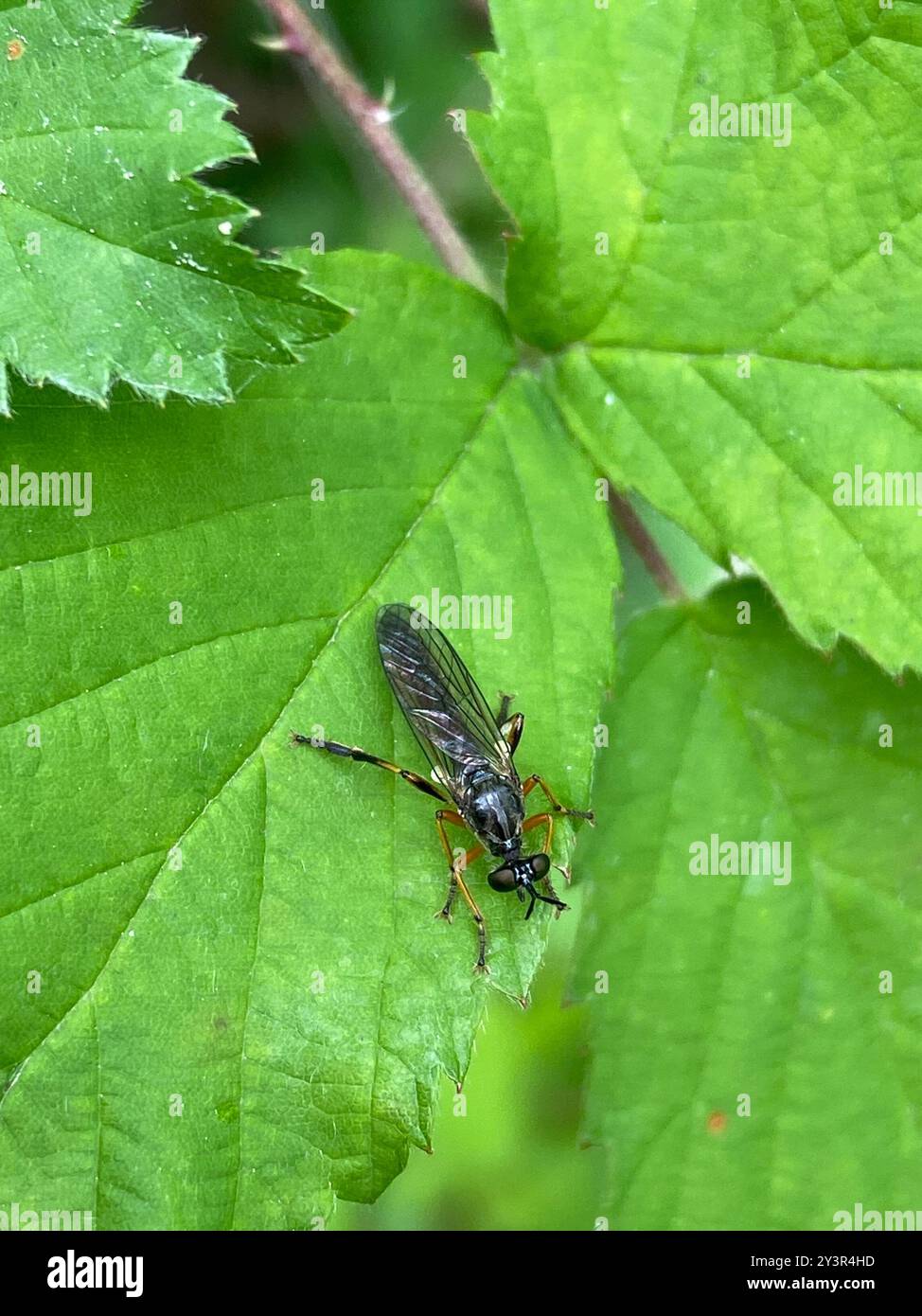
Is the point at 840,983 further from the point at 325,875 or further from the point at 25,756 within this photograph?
the point at 25,756

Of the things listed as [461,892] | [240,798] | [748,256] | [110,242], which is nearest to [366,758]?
[240,798]

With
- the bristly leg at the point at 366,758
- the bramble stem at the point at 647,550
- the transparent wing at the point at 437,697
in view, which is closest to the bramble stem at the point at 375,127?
the bramble stem at the point at 647,550

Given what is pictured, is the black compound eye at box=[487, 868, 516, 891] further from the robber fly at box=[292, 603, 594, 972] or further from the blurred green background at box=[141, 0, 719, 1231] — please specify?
the blurred green background at box=[141, 0, 719, 1231]

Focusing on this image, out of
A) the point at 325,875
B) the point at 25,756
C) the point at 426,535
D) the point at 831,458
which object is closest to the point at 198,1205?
the point at 325,875

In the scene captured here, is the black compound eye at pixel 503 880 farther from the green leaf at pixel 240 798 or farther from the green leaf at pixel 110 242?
the green leaf at pixel 110 242

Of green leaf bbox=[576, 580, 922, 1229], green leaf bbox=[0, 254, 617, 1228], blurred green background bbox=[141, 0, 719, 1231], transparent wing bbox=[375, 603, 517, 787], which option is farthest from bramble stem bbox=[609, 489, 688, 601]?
blurred green background bbox=[141, 0, 719, 1231]

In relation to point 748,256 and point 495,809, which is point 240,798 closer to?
point 495,809
